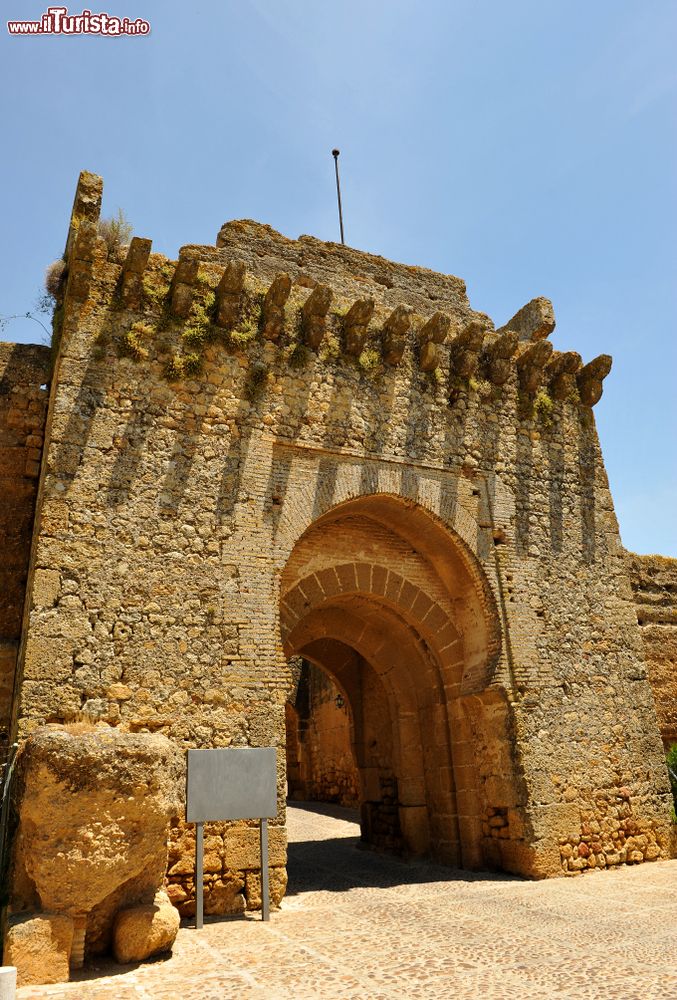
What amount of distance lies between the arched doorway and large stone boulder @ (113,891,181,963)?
387cm

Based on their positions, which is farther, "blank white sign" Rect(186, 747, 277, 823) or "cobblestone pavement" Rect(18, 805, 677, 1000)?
"blank white sign" Rect(186, 747, 277, 823)

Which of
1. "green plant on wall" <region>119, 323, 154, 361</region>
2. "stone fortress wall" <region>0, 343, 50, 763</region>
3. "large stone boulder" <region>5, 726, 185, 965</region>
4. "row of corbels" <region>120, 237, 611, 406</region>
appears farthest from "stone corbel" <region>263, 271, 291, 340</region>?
"large stone boulder" <region>5, 726, 185, 965</region>

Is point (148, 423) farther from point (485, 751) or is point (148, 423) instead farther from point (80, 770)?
point (485, 751)

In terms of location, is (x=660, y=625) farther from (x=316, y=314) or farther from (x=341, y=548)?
(x=316, y=314)

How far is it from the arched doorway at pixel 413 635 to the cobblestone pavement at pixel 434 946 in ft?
4.51

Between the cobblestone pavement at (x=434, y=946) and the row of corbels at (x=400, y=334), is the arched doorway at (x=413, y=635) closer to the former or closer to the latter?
the cobblestone pavement at (x=434, y=946)

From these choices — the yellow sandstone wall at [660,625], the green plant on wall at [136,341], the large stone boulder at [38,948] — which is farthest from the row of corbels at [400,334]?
the large stone boulder at [38,948]

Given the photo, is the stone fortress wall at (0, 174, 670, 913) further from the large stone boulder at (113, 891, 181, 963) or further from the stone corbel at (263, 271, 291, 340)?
the large stone boulder at (113, 891, 181, 963)

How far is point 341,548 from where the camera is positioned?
9.02 meters

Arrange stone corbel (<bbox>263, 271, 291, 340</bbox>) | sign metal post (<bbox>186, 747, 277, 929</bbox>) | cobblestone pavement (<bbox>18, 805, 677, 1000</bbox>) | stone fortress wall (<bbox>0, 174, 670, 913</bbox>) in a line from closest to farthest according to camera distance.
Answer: cobblestone pavement (<bbox>18, 805, 677, 1000</bbox>), sign metal post (<bbox>186, 747, 277, 929</bbox>), stone fortress wall (<bbox>0, 174, 670, 913</bbox>), stone corbel (<bbox>263, 271, 291, 340</bbox>)

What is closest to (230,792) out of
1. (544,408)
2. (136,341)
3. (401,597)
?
(401,597)

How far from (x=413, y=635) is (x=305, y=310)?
14.9ft

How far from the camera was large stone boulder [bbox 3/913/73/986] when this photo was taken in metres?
4.47

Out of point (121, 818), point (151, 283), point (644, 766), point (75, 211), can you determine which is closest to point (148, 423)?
point (151, 283)
